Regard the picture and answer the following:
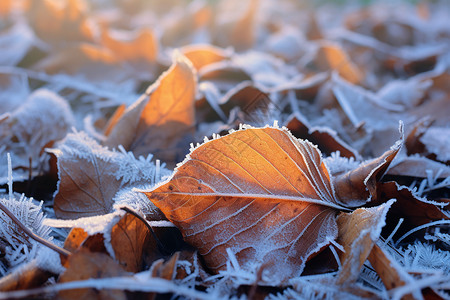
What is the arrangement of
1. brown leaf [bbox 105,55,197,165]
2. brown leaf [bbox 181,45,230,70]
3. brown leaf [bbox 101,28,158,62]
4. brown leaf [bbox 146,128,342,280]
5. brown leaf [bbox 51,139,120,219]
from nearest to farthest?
1. brown leaf [bbox 146,128,342,280]
2. brown leaf [bbox 51,139,120,219]
3. brown leaf [bbox 105,55,197,165]
4. brown leaf [bbox 181,45,230,70]
5. brown leaf [bbox 101,28,158,62]

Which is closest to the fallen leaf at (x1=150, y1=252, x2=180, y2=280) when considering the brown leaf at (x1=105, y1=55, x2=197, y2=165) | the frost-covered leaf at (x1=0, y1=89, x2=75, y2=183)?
the brown leaf at (x1=105, y1=55, x2=197, y2=165)

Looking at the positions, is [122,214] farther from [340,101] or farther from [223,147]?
[340,101]

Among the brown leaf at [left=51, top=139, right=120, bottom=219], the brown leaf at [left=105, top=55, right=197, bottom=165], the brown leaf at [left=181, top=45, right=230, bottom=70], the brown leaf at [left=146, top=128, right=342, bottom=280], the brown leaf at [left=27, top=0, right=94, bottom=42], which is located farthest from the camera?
the brown leaf at [left=27, top=0, right=94, bottom=42]

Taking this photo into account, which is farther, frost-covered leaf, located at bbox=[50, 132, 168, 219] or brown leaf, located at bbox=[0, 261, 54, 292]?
frost-covered leaf, located at bbox=[50, 132, 168, 219]

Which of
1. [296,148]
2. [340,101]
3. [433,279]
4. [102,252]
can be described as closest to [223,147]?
[296,148]

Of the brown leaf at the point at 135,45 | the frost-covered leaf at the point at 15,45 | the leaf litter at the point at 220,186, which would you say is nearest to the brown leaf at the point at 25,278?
the leaf litter at the point at 220,186

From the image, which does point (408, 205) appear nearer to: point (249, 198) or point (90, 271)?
point (249, 198)

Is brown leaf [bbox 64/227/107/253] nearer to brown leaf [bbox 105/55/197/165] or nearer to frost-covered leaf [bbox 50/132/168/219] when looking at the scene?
frost-covered leaf [bbox 50/132/168/219]
